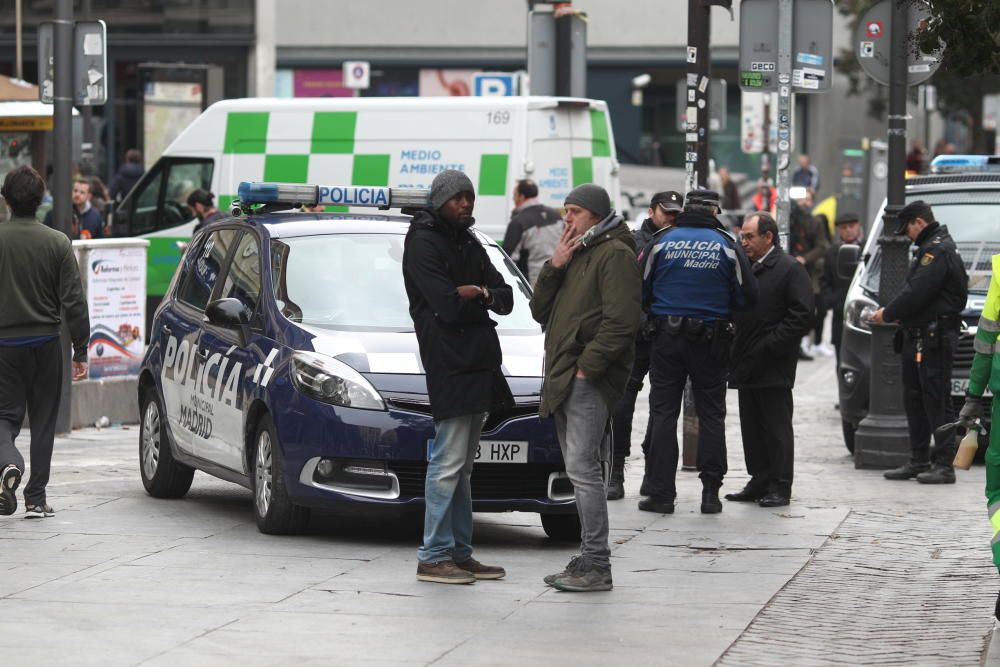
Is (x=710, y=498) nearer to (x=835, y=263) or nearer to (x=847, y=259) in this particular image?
(x=847, y=259)

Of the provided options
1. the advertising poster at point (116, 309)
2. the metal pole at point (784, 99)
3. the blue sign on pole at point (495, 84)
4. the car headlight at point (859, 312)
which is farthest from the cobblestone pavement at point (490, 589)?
the blue sign on pole at point (495, 84)

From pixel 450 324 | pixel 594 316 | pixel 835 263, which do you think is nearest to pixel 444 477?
pixel 450 324

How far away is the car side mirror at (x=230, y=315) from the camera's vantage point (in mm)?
9758

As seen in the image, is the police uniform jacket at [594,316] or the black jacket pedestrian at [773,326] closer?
the police uniform jacket at [594,316]

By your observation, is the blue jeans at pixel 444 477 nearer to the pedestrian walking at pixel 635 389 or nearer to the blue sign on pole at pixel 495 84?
the pedestrian walking at pixel 635 389

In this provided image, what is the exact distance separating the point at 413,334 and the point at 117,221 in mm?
12509

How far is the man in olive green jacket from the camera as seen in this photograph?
8.12 m

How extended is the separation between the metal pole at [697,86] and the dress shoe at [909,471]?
94.9 inches

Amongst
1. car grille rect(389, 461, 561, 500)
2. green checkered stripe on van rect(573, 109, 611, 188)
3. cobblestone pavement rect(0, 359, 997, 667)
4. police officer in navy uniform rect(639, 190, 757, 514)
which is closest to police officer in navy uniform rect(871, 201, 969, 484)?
cobblestone pavement rect(0, 359, 997, 667)

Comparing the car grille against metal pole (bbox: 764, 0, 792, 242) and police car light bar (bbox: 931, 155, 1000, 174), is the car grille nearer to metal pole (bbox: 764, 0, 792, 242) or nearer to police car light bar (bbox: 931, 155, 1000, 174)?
metal pole (bbox: 764, 0, 792, 242)

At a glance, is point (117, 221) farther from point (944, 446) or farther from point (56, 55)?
point (944, 446)

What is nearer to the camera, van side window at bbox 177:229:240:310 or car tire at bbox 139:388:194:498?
van side window at bbox 177:229:240:310

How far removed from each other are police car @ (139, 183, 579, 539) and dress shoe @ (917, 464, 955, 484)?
3412mm

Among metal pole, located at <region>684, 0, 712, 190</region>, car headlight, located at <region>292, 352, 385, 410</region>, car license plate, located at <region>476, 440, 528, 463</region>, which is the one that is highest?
metal pole, located at <region>684, 0, 712, 190</region>
